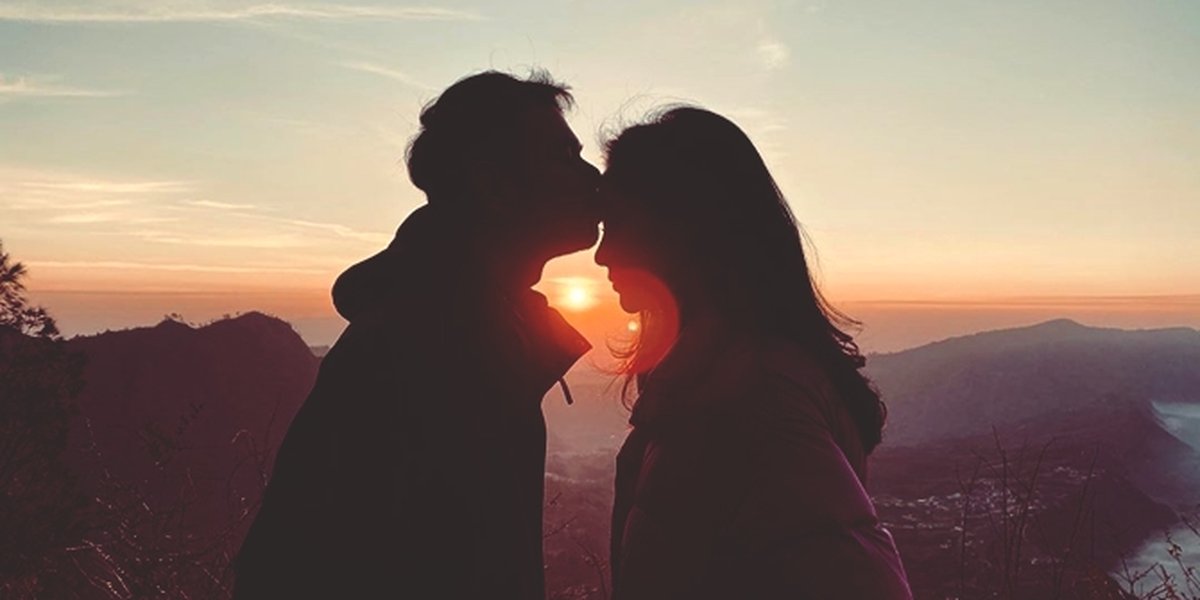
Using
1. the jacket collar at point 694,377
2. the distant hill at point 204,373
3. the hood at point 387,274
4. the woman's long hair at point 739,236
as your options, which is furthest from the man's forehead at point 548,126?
the distant hill at point 204,373

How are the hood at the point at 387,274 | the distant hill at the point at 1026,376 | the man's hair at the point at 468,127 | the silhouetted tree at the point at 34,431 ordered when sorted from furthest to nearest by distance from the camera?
1. the distant hill at the point at 1026,376
2. the silhouetted tree at the point at 34,431
3. the man's hair at the point at 468,127
4. the hood at the point at 387,274

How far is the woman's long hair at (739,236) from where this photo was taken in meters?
2.47

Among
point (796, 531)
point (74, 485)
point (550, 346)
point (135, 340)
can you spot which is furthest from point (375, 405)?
point (135, 340)

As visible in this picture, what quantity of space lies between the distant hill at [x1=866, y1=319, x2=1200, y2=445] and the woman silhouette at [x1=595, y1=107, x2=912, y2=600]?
90345 millimetres

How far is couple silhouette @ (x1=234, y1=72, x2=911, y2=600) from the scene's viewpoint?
2061 mm

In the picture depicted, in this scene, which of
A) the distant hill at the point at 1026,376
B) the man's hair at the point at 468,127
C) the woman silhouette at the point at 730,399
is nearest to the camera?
the woman silhouette at the point at 730,399

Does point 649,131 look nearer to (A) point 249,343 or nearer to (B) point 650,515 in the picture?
(B) point 650,515

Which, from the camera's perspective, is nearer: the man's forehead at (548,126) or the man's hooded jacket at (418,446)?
the man's hooded jacket at (418,446)

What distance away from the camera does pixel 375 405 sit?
231cm

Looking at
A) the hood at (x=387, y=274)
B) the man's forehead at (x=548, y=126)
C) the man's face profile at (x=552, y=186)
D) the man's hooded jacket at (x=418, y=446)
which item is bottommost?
the man's hooded jacket at (x=418, y=446)

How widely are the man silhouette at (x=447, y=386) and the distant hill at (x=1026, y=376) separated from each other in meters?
90.3

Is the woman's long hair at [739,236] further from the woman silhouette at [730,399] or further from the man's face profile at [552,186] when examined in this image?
the man's face profile at [552,186]

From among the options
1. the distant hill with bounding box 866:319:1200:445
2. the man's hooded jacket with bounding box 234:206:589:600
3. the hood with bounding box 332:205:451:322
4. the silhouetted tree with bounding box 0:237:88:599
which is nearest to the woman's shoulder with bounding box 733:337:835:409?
the man's hooded jacket with bounding box 234:206:589:600

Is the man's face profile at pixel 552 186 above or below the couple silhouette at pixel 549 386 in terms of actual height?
above
